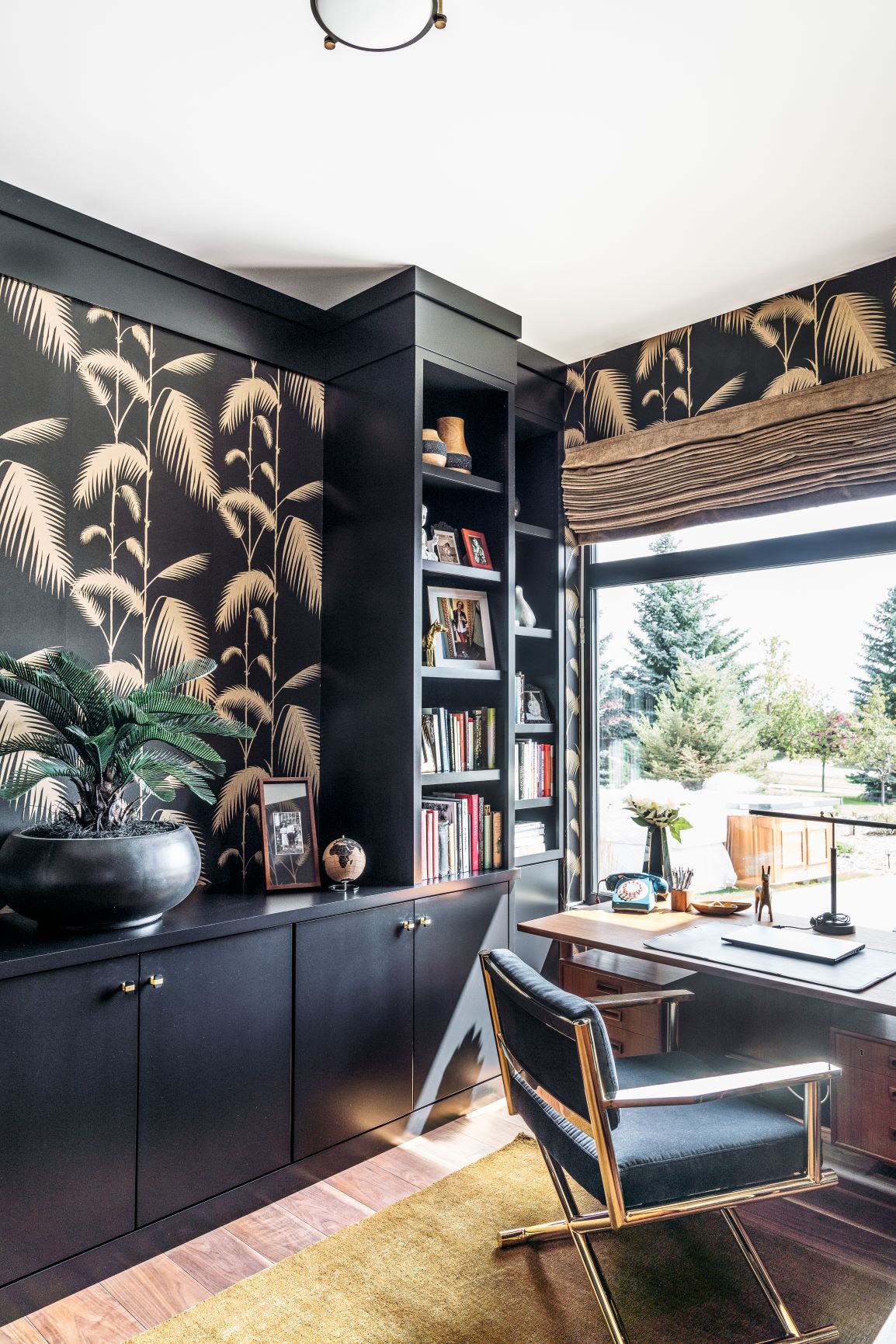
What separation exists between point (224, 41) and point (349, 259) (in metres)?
0.98

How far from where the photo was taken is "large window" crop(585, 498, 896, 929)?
2947mm

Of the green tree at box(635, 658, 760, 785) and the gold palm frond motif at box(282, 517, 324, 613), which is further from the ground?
the gold palm frond motif at box(282, 517, 324, 613)

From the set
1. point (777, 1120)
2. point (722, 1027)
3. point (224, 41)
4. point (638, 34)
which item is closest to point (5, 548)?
point (224, 41)

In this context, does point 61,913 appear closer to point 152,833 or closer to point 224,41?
point 152,833

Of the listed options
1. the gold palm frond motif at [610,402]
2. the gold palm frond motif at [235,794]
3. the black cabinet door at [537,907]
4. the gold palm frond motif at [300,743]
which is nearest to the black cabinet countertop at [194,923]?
the gold palm frond motif at [235,794]

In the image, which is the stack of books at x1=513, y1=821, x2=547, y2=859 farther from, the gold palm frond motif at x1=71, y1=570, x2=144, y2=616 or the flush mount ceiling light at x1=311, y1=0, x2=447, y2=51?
the flush mount ceiling light at x1=311, y1=0, x2=447, y2=51

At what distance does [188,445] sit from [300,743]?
1076 mm

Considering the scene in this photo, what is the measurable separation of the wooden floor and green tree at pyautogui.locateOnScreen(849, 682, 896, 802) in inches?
47.7

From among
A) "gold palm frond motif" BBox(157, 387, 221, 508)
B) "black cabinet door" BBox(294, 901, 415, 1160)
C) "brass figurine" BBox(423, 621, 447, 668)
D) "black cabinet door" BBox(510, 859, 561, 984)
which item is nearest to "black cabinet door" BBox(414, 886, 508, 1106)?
"black cabinet door" BBox(294, 901, 415, 1160)

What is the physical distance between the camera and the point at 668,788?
3.09 metres

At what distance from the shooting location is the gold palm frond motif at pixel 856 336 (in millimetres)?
2820

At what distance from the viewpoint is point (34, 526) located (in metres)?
2.50

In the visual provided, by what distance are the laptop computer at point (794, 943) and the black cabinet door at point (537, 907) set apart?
2.95 ft

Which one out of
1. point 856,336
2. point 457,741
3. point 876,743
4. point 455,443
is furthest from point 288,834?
point 856,336
